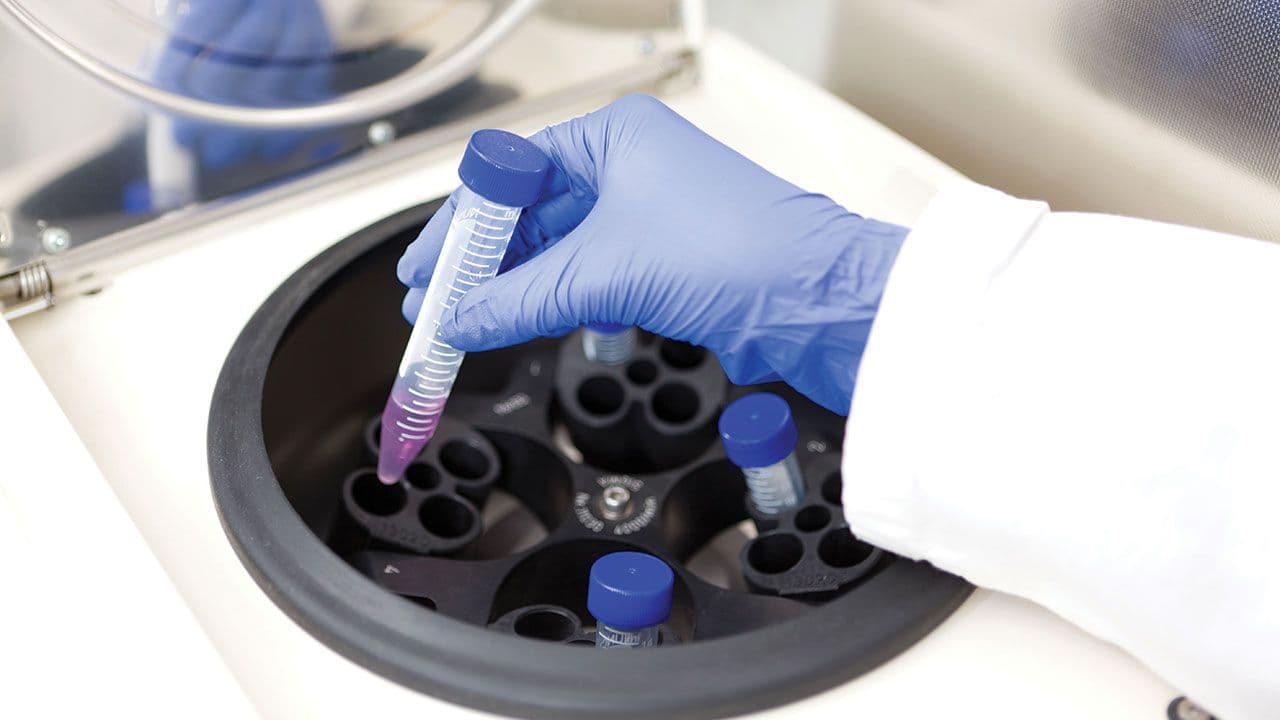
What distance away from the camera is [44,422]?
2.50 ft

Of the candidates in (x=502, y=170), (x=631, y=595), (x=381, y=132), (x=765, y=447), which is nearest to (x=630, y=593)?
(x=631, y=595)

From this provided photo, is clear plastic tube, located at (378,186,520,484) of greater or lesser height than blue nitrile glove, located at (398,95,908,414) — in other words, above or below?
below

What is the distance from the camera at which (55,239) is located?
914mm

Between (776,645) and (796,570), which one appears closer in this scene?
(776,645)

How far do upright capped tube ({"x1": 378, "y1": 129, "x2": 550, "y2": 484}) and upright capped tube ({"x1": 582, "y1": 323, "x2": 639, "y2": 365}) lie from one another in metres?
0.18

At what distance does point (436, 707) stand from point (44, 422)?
1.13 ft

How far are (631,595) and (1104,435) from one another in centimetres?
32

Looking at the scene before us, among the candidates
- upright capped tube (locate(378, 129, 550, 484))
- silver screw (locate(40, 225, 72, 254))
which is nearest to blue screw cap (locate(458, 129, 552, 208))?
upright capped tube (locate(378, 129, 550, 484))

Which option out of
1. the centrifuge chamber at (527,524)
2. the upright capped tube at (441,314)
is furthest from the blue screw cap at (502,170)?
the centrifuge chamber at (527,524)

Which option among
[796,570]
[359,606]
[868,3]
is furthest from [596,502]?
[868,3]

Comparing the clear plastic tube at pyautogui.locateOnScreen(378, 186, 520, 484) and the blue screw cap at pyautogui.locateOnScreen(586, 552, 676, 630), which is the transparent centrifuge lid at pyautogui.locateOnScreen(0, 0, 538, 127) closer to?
the clear plastic tube at pyautogui.locateOnScreen(378, 186, 520, 484)

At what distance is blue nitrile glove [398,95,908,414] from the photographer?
2.50 feet

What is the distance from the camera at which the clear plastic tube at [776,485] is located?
0.90 m

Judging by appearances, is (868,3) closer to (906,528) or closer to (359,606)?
(906,528)
